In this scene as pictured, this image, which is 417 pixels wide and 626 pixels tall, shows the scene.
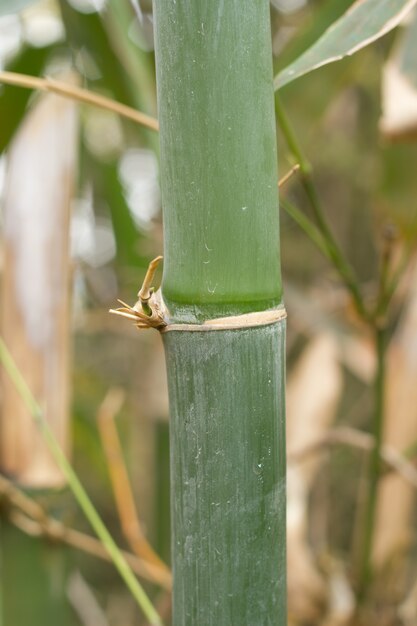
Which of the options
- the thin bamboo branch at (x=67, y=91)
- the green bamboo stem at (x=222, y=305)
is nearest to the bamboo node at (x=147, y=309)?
the green bamboo stem at (x=222, y=305)

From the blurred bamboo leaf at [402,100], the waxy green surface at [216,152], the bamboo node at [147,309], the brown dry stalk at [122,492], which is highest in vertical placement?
the blurred bamboo leaf at [402,100]

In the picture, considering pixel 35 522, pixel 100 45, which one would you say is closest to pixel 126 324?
pixel 100 45

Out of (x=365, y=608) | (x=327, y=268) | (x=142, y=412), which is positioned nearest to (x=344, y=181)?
(x=327, y=268)

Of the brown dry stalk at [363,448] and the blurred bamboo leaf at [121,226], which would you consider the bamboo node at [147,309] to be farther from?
the blurred bamboo leaf at [121,226]

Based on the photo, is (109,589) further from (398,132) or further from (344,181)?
(398,132)

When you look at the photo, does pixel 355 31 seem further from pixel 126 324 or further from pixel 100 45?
pixel 126 324

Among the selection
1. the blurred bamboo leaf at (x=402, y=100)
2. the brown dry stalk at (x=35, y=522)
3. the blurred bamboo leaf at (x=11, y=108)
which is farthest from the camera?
the blurred bamboo leaf at (x=11, y=108)
